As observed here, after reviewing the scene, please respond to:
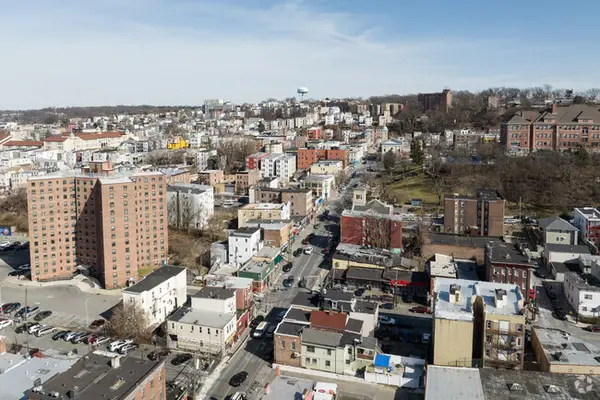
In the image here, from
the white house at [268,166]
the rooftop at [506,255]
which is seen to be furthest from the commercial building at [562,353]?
the white house at [268,166]

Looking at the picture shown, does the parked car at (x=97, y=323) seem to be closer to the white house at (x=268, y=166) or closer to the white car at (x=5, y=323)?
the white car at (x=5, y=323)

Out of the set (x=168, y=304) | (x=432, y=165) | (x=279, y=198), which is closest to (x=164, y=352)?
(x=168, y=304)

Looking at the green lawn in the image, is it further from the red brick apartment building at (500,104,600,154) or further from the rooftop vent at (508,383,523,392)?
the rooftop vent at (508,383,523,392)

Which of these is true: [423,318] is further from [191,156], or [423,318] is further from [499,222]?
[191,156]

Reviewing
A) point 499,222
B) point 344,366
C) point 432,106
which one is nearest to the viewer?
point 344,366

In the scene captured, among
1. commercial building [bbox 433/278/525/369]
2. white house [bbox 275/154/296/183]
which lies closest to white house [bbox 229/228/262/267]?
commercial building [bbox 433/278/525/369]

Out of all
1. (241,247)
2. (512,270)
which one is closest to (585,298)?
(512,270)
